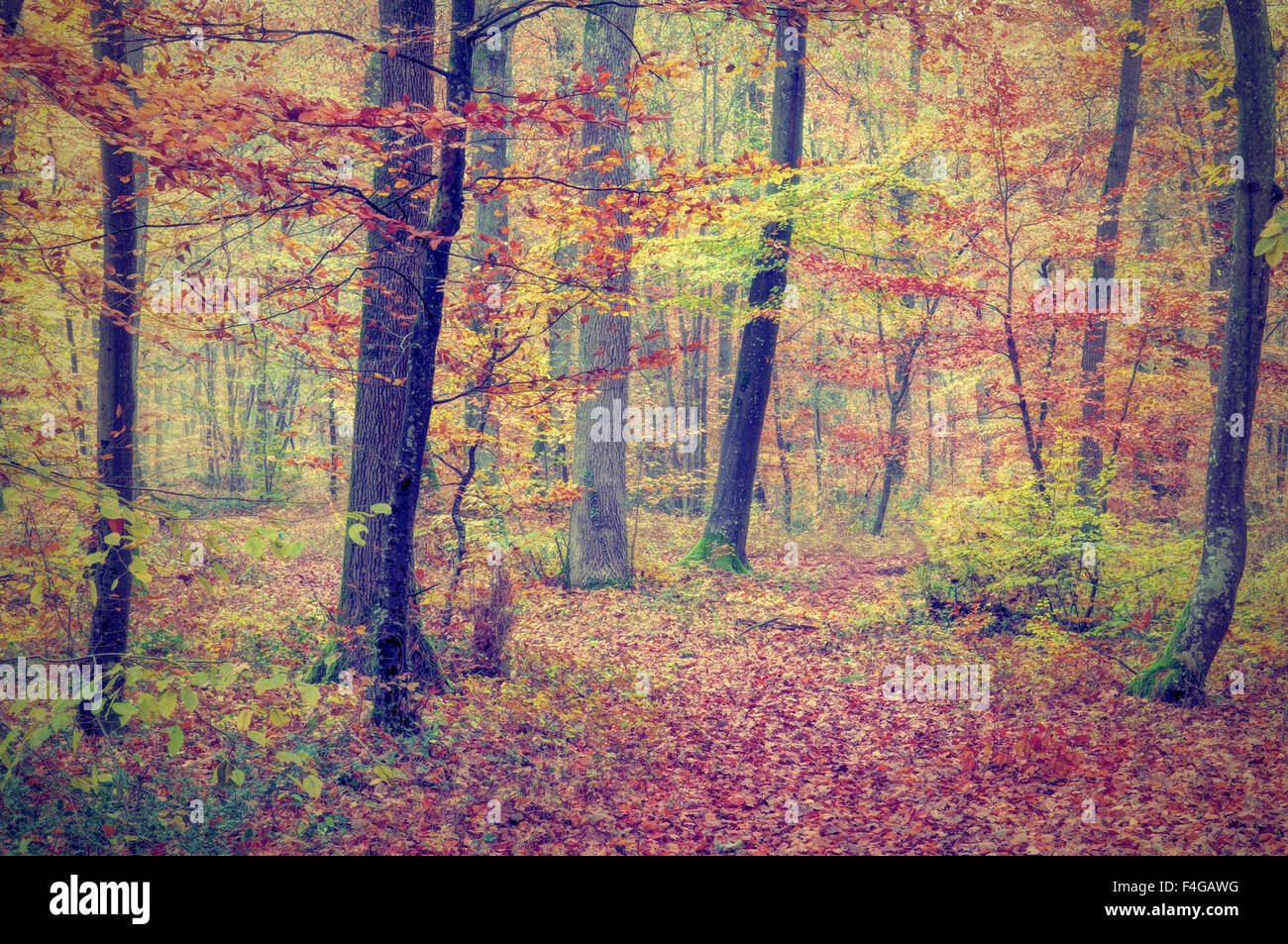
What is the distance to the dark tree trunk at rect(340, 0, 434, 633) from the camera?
6582 millimetres

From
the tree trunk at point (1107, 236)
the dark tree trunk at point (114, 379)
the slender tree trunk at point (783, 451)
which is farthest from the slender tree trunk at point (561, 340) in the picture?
the tree trunk at point (1107, 236)

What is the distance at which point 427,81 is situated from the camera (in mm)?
7004

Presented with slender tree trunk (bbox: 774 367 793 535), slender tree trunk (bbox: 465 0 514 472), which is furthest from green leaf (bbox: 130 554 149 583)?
slender tree trunk (bbox: 774 367 793 535)

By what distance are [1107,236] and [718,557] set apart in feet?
29.0

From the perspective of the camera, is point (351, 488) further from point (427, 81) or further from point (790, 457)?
point (790, 457)

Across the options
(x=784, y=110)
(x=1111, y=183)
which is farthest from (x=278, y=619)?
(x=1111, y=183)

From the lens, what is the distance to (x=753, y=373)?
13086 millimetres

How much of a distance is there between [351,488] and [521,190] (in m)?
3.51

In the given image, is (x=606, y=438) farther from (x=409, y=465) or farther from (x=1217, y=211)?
(x=1217, y=211)

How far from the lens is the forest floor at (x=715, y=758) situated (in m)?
4.80

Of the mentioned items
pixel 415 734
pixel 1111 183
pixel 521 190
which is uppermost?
pixel 1111 183

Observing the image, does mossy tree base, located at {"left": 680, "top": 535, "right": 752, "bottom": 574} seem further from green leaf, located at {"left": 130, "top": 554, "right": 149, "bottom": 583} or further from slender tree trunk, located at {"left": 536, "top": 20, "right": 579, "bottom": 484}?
green leaf, located at {"left": 130, "top": 554, "right": 149, "bottom": 583}

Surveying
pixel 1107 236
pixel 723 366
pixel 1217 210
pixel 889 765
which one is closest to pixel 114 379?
pixel 889 765

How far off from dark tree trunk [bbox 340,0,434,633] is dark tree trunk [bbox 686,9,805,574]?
6.72m
